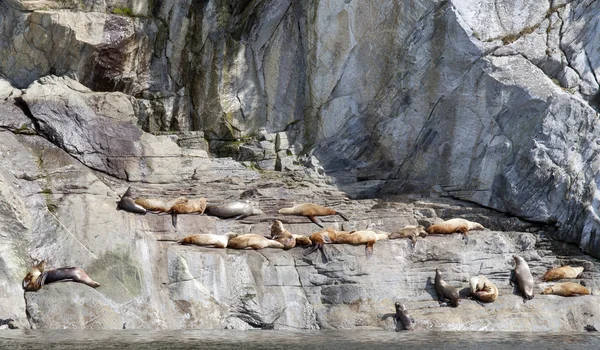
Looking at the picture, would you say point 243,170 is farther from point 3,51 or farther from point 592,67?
point 592,67

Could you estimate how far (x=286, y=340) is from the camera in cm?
Result: 1609

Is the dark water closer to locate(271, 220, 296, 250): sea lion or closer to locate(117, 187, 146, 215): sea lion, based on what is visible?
locate(271, 220, 296, 250): sea lion

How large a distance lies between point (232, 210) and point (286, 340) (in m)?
5.54

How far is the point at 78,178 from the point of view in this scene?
67.2 feet

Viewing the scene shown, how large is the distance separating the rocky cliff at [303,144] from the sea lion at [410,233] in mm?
330

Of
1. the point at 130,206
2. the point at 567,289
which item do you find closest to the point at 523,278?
the point at 567,289

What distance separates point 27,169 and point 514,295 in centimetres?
1096

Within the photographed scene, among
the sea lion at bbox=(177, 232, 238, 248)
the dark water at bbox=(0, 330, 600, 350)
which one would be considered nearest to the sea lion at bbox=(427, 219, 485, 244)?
the dark water at bbox=(0, 330, 600, 350)

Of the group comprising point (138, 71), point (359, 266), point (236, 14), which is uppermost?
point (236, 14)

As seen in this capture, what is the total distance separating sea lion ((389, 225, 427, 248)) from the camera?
2053 cm

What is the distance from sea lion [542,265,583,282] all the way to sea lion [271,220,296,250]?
5.89m

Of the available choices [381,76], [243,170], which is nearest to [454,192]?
[381,76]

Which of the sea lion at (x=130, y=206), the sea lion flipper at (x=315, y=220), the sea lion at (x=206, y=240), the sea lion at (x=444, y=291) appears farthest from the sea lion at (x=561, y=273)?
the sea lion at (x=130, y=206)

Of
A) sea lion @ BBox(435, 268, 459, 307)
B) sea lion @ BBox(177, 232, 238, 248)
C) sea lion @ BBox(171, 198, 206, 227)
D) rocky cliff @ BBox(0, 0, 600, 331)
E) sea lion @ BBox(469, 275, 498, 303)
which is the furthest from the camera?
sea lion @ BBox(171, 198, 206, 227)
